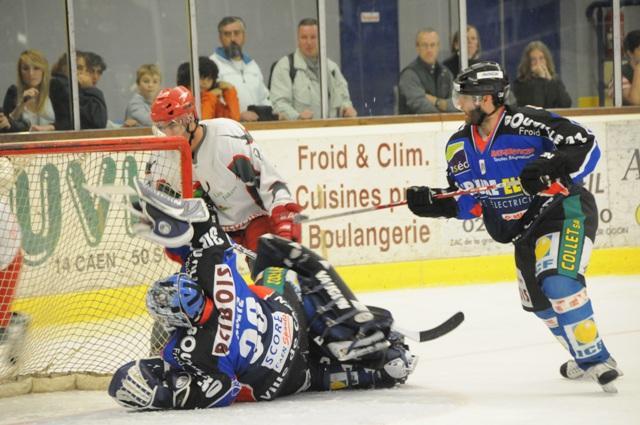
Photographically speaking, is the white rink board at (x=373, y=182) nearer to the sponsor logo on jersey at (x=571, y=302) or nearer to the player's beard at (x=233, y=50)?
the player's beard at (x=233, y=50)

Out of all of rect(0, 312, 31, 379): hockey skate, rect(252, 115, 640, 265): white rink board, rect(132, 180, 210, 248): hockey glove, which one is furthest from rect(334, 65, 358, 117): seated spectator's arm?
rect(132, 180, 210, 248): hockey glove

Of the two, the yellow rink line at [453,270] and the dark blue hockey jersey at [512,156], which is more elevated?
the dark blue hockey jersey at [512,156]

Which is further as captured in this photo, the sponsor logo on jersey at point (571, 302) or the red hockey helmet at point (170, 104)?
the red hockey helmet at point (170, 104)

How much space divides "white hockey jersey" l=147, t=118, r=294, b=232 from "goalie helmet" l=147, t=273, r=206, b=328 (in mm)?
1041

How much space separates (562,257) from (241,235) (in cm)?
141

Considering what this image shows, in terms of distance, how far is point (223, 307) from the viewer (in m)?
4.22

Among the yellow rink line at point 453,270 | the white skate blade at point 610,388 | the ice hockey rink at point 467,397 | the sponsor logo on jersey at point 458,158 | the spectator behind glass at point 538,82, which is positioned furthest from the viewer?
the spectator behind glass at point 538,82

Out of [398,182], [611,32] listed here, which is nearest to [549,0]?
[611,32]

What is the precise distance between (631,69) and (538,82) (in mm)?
635

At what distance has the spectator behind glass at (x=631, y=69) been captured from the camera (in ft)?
28.0

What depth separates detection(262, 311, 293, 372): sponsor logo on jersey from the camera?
4.32 metres

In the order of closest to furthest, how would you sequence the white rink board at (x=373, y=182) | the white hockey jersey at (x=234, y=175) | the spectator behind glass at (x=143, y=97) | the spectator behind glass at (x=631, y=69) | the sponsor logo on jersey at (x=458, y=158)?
the sponsor logo on jersey at (x=458, y=158) < the white hockey jersey at (x=234, y=175) < the spectator behind glass at (x=143, y=97) < the white rink board at (x=373, y=182) < the spectator behind glass at (x=631, y=69)

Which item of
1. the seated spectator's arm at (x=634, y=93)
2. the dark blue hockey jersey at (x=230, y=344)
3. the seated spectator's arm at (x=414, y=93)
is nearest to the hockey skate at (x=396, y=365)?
the dark blue hockey jersey at (x=230, y=344)

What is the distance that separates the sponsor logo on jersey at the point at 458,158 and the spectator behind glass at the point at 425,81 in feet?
10.4
